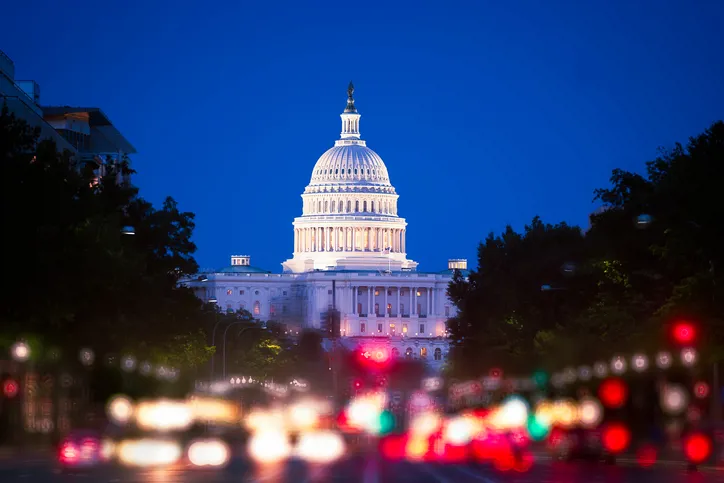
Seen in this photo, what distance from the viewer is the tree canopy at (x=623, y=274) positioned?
79875mm

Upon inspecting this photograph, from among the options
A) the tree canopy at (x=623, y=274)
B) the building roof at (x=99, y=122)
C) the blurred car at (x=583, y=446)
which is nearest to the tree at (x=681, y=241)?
the tree canopy at (x=623, y=274)

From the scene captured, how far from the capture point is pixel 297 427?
10081 cm

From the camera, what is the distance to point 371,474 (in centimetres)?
5566

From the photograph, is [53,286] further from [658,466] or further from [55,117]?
[55,117]

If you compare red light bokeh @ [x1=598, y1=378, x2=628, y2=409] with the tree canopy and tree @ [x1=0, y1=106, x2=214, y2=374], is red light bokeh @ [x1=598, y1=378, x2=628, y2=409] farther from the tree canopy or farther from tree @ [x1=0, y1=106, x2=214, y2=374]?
tree @ [x1=0, y1=106, x2=214, y2=374]

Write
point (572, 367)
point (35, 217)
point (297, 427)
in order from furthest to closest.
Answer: point (572, 367)
point (297, 427)
point (35, 217)

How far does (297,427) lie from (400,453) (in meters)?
22.6

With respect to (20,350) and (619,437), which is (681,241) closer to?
(619,437)

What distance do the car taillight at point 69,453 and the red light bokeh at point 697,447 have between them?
18.4 meters

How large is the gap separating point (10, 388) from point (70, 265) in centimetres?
1342

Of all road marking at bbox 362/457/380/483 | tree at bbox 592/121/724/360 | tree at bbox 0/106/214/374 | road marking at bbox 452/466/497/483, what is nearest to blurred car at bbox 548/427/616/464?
road marking at bbox 452/466/497/483

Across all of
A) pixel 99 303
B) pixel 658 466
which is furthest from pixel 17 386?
pixel 658 466

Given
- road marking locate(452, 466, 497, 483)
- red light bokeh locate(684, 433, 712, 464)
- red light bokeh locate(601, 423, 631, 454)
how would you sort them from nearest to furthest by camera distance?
road marking locate(452, 466, 497, 483), red light bokeh locate(684, 433, 712, 464), red light bokeh locate(601, 423, 631, 454)

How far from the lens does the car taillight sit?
186 ft
